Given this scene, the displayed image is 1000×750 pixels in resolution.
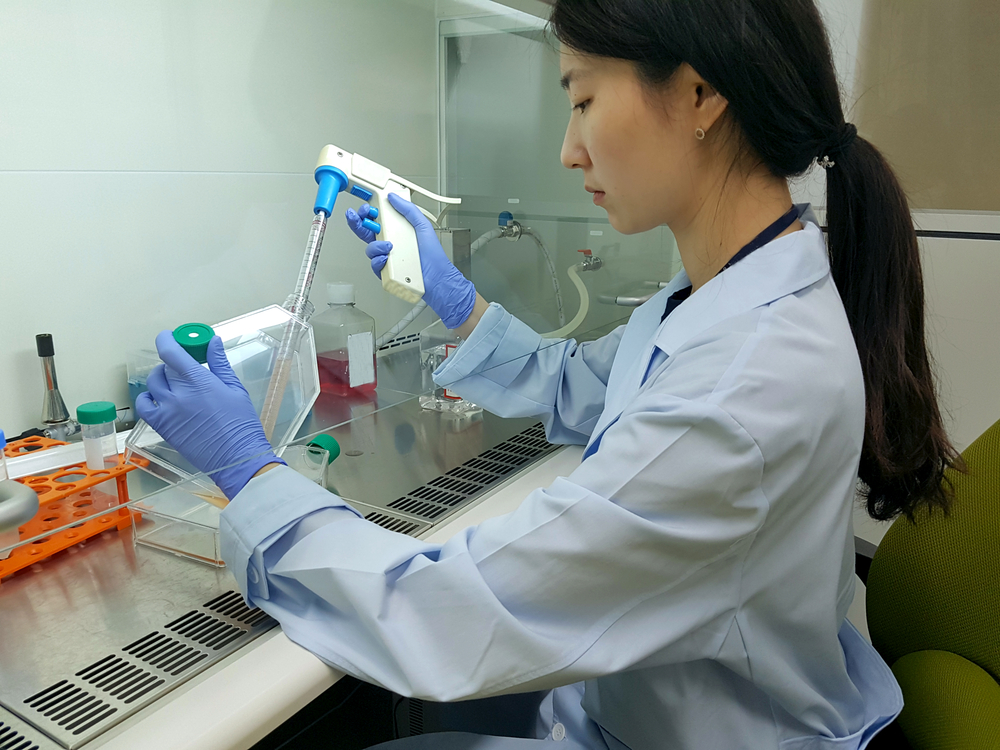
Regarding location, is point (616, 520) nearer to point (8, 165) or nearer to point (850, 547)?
point (850, 547)

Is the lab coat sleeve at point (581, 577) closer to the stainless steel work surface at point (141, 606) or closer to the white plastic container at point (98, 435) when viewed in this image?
the stainless steel work surface at point (141, 606)

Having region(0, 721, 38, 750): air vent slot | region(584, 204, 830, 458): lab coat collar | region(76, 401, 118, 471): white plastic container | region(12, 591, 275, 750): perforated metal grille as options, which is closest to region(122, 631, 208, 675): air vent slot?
region(12, 591, 275, 750): perforated metal grille

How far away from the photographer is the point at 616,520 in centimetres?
60

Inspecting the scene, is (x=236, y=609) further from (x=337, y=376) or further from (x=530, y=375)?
(x=530, y=375)

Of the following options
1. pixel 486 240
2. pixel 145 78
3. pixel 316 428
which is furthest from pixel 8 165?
pixel 486 240

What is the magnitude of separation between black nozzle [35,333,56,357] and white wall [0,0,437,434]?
0.06ft

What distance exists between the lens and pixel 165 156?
1.12 metres

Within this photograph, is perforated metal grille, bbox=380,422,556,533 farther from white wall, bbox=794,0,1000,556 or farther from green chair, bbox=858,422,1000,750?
white wall, bbox=794,0,1000,556

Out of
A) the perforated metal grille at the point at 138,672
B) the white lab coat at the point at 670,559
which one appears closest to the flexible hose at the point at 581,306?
the white lab coat at the point at 670,559

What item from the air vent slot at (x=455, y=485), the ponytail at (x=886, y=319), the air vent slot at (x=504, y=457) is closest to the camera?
the ponytail at (x=886, y=319)

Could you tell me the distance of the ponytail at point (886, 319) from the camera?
776 mm

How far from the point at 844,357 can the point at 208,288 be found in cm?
98

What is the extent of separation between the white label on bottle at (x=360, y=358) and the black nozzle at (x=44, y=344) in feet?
1.35

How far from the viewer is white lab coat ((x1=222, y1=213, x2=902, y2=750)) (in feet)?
1.99
